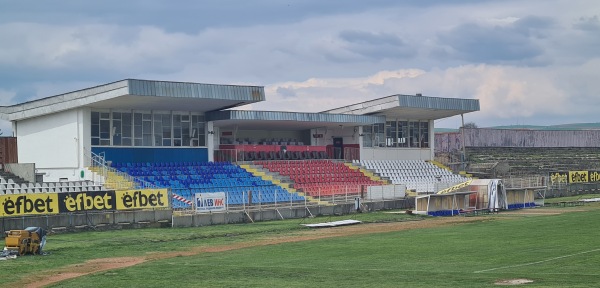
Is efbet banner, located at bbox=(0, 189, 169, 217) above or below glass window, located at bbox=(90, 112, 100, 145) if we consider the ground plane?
below

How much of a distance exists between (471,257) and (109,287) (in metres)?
11.3

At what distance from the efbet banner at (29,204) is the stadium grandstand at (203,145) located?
4.01m

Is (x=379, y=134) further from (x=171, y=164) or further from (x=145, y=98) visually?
(x=145, y=98)

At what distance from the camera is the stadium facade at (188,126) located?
52.5m

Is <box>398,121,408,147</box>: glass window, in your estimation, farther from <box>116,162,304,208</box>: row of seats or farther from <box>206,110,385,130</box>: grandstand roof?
<box>116,162,304,208</box>: row of seats

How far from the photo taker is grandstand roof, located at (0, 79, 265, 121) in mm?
50281

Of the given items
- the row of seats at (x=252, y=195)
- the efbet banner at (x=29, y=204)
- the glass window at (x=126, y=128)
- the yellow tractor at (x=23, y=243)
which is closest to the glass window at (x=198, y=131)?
the glass window at (x=126, y=128)

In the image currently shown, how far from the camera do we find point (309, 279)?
22516 millimetres

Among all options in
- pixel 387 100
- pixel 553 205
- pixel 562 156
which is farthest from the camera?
pixel 562 156

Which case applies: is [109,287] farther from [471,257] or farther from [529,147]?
[529,147]

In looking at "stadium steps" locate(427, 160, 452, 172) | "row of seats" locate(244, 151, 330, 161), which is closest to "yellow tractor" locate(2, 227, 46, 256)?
"row of seats" locate(244, 151, 330, 161)

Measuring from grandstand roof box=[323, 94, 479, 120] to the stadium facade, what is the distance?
85 millimetres

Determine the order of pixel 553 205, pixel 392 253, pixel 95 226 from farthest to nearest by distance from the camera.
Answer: pixel 553 205 → pixel 95 226 → pixel 392 253

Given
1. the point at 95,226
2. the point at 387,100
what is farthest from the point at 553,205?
the point at 95,226
